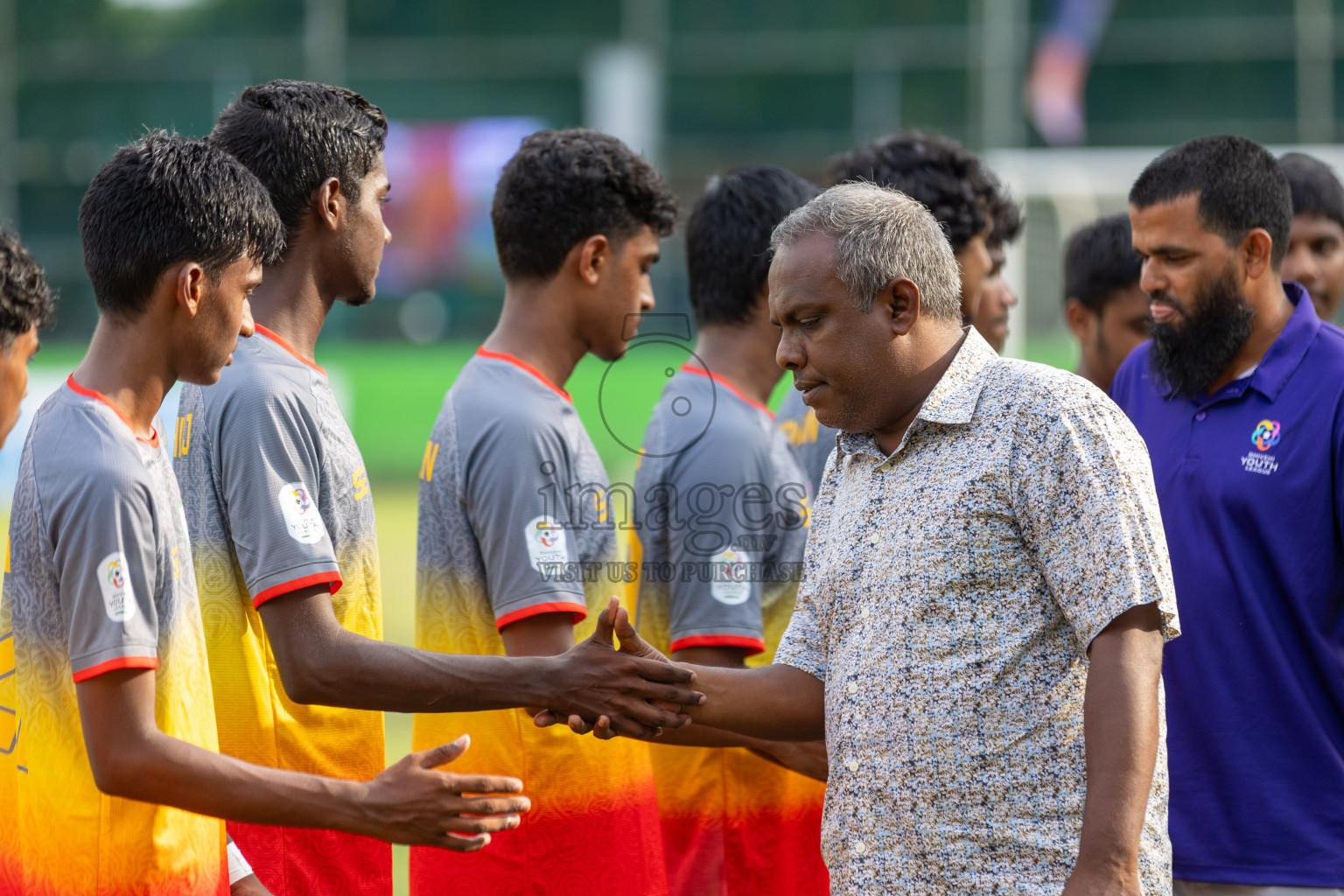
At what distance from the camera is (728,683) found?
10.2 ft

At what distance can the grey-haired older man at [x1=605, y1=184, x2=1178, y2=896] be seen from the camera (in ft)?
A: 7.99

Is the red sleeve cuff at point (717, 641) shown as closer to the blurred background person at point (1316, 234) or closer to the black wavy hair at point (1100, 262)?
the black wavy hair at point (1100, 262)

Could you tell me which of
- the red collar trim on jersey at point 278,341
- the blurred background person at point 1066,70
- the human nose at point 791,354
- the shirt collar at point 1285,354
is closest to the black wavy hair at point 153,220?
the red collar trim on jersey at point 278,341

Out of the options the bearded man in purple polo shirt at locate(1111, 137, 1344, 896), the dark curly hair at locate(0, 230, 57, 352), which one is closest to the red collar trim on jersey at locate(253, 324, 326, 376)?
the dark curly hair at locate(0, 230, 57, 352)

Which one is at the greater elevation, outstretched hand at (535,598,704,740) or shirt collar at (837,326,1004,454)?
shirt collar at (837,326,1004,454)

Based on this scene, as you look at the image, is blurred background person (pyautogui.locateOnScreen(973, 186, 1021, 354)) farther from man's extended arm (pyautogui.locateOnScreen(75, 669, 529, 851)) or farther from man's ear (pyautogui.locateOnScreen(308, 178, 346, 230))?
man's extended arm (pyautogui.locateOnScreen(75, 669, 529, 851))

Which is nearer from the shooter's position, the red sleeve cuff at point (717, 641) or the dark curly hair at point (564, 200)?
the red sleeve cuff at point (717, 641)

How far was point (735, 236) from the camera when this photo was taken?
159 inches

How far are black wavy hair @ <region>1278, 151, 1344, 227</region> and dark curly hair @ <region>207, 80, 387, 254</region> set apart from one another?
3.23 m

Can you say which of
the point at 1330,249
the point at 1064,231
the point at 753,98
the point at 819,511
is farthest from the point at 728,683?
the point at 753,98

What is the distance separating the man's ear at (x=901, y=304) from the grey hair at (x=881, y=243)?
0.01m

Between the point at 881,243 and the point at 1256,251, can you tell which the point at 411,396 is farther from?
the point at 881,243

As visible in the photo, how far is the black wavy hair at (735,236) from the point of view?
397 cm

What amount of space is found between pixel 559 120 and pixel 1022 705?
63.9ft
